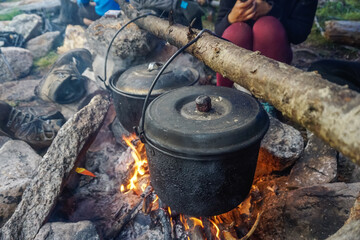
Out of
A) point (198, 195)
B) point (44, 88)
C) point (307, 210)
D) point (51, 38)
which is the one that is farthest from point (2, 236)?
point (51, 38)

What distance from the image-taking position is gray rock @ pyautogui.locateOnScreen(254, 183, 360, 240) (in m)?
1.83

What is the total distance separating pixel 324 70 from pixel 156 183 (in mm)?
2732

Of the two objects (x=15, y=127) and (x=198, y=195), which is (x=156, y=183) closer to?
(x=198, y=195)

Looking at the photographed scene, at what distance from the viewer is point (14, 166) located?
261 centimetres

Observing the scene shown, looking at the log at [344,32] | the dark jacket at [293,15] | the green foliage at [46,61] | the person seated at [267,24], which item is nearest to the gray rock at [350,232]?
the person seated at [267,24]

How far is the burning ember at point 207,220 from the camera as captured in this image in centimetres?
209

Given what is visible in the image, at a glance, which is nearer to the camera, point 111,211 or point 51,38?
point 111,211

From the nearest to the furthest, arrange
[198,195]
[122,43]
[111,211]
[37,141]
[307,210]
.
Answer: [198,195] < [307,210] < [111,211] < [37,141] < [122,43]

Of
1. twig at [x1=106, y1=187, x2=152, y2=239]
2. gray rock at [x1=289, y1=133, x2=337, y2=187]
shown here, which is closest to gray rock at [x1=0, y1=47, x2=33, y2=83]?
twig at [x1=106, y1=187, x2=152, y2=239]

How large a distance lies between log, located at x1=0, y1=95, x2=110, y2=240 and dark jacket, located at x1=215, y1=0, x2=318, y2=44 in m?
2.18

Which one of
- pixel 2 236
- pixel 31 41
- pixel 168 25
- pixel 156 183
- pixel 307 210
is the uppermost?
pixel 168 25

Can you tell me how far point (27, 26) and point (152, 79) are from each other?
745 cm

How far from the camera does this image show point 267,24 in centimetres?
306

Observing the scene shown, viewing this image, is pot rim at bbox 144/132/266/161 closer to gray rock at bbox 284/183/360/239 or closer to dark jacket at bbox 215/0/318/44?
gray rock at bbox 284/183/360/239
